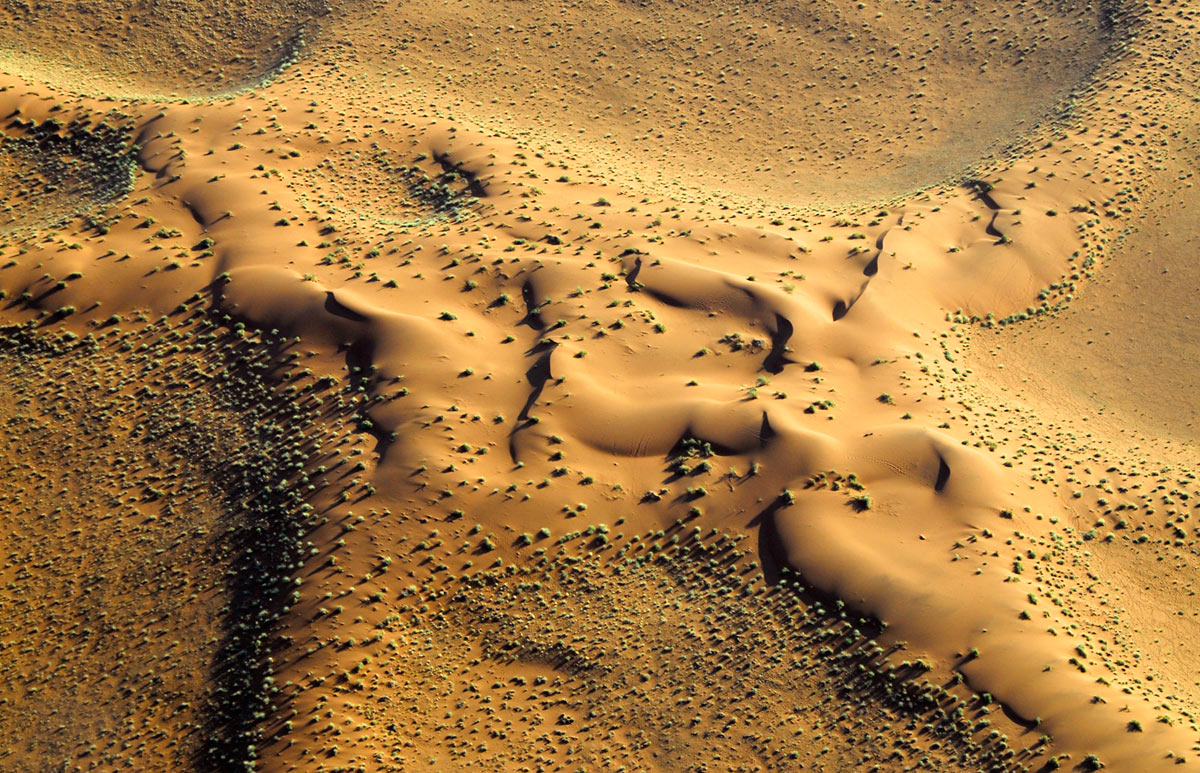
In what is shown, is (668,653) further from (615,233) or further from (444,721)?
(615,233)

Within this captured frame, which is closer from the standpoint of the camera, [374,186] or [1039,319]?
[1039,319]

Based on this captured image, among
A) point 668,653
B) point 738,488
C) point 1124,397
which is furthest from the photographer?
point 1124,397

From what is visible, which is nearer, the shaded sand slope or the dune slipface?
the dune slipface

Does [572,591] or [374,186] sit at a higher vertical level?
[374,186]

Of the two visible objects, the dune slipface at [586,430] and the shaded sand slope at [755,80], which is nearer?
the dune slipface at [586,430]

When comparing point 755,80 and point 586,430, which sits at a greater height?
point 755,80

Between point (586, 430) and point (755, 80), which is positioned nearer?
point (586, 430)

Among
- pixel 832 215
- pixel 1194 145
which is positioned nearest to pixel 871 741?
pixel 832 215

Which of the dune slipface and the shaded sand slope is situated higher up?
the shaded sand slope
